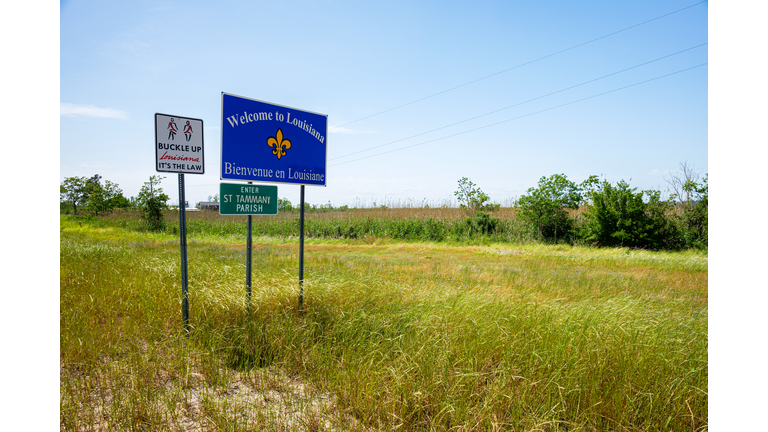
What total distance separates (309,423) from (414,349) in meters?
1.42

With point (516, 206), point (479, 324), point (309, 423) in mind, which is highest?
point (516, 206)

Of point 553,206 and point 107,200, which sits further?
point 107,200

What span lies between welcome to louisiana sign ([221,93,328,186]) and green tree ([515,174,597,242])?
56.8 feet

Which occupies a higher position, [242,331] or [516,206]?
[516,206]

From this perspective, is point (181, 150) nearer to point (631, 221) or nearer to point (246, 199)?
point (246, 199)

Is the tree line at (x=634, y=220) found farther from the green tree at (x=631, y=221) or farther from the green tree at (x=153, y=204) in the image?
the green tree at (x=153, y=204)

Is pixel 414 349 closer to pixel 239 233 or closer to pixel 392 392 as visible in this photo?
pixel 392 392

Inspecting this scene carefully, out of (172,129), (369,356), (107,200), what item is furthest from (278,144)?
(107,200)

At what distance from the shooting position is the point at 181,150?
Answer: 14.7 feet

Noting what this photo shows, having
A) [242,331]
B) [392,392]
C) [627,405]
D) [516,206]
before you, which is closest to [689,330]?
[627,405]

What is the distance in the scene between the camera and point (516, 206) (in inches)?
869

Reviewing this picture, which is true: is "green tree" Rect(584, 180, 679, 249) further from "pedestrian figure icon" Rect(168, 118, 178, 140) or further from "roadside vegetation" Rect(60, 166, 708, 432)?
"pedestrian figure icon" Rect(168, 118, 178, 140)

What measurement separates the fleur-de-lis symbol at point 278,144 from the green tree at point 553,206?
701 inches

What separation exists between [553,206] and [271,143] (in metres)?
18.3
